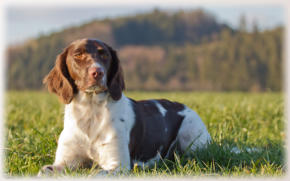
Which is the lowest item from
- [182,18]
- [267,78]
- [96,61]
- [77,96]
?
[267,78]

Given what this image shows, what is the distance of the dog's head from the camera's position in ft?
9.58

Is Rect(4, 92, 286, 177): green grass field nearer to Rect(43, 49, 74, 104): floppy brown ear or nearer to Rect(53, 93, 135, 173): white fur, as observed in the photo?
Rect(53, 93, 135, 173): white fur

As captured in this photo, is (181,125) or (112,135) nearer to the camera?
(112,135)

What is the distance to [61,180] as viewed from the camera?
2730mm

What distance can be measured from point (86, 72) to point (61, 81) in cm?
38

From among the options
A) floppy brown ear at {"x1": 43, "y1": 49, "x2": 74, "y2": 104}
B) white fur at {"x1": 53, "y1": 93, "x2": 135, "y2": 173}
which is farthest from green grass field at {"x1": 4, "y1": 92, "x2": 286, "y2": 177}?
floppy brown ear at {"x1": 43, "y1": 49, "x2": 74, "y2": 104}

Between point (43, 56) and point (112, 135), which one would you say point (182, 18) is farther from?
point (112, 135)

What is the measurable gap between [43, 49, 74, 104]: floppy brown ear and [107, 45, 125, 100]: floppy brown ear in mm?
350

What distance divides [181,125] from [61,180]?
1.67m

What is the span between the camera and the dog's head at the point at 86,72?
2921 mm

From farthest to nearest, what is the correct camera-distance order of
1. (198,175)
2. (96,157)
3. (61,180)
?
(96,157), (198,175), (61,180)

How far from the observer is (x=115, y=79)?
10.4 feet

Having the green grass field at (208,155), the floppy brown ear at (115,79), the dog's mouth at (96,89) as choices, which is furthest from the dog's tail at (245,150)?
the dog's mouth at (96,89)

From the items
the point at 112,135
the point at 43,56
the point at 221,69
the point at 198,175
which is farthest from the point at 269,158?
the point at 221,69
